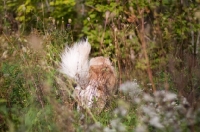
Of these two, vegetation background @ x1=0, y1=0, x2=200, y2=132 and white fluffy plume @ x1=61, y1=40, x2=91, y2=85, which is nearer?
vegetation background @ x1=0, y1=0, x2=200, y2=132

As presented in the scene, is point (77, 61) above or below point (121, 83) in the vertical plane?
above

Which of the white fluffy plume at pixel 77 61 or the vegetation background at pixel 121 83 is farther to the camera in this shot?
the white fluffy plume at pixel 77 61

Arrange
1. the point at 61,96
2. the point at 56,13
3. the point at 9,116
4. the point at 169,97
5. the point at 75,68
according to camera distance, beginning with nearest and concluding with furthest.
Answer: the point at 169,97 → the point at 9,116 → the point at 61,96 → the point at 75,68 → the point at 56,13

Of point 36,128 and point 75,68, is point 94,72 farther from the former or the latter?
point 36,128

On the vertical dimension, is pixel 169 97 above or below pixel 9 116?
above

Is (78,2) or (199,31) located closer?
(199,31)

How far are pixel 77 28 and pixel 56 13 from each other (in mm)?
553

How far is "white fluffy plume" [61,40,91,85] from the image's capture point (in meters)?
5.85

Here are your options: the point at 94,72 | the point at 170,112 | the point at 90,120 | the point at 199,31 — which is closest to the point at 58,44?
the point at 94,72

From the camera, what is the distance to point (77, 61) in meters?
5.91

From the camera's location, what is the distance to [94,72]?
6.04 m

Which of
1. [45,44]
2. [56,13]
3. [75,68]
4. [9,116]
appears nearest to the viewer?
[9,116]

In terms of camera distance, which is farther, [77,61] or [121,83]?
[77,61]

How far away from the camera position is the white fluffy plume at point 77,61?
5855 mm
